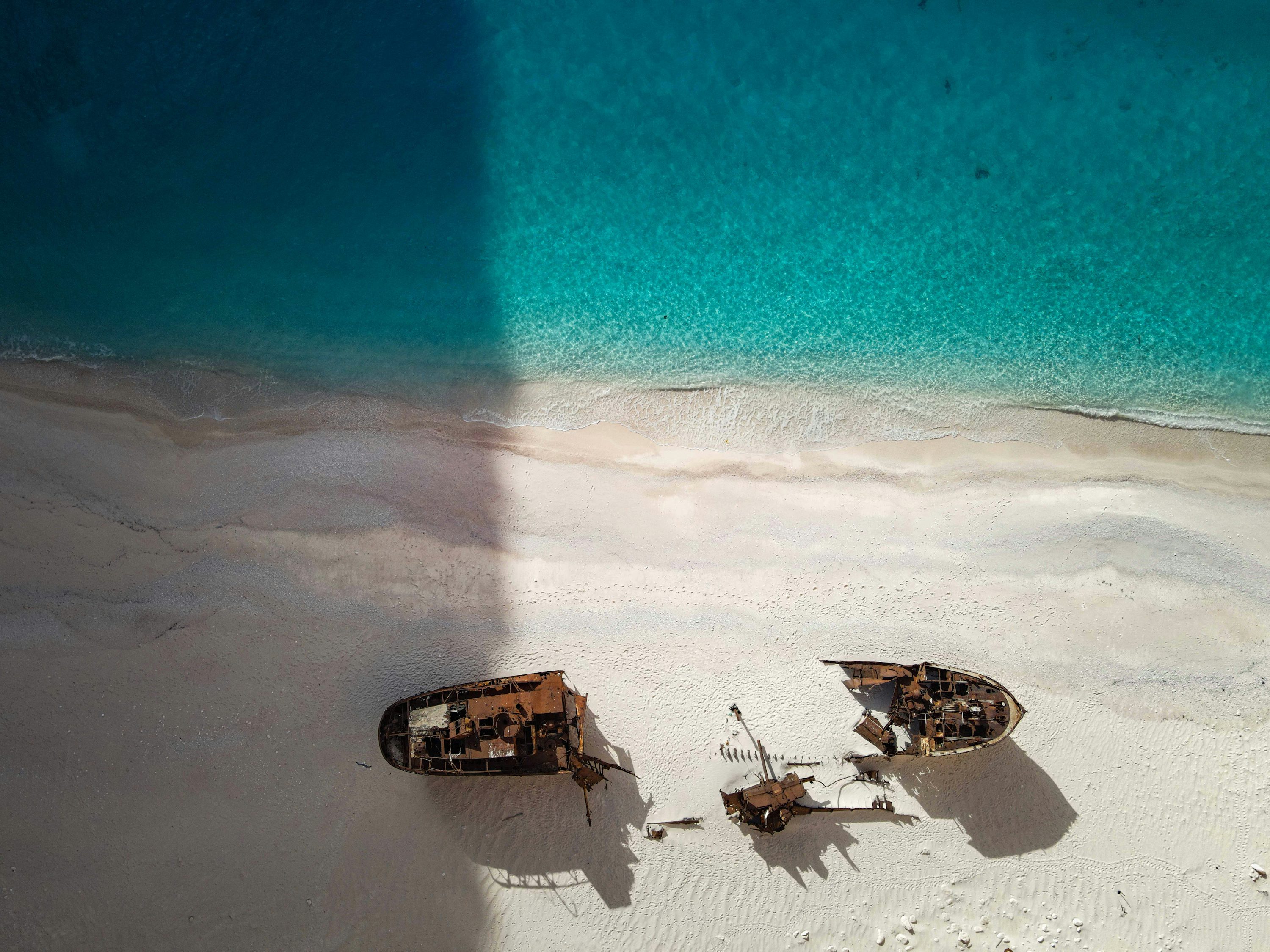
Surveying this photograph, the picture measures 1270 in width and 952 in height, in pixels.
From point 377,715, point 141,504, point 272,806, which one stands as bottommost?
point 272,806

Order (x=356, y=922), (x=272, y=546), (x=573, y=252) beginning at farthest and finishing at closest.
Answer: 1. (x=573, y=252)
2. (x=272, y=546)
3. (x=356, y=922)

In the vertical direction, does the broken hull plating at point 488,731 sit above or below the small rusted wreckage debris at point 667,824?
above

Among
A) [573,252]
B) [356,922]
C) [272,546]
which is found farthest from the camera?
[573,252]

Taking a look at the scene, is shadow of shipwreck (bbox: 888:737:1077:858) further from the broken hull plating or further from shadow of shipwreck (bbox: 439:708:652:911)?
the broken hull plating

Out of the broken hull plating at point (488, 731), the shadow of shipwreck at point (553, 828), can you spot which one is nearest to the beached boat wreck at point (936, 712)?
the shadow of shipwreck at point (553, 828)

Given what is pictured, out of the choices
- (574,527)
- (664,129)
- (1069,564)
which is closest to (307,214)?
(664,129)

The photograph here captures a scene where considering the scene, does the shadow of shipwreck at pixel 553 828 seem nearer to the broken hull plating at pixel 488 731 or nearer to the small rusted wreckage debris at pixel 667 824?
the small rusted wreckage debris at pixel 667 824

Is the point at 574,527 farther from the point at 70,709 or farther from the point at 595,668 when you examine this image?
the point at 70,709
